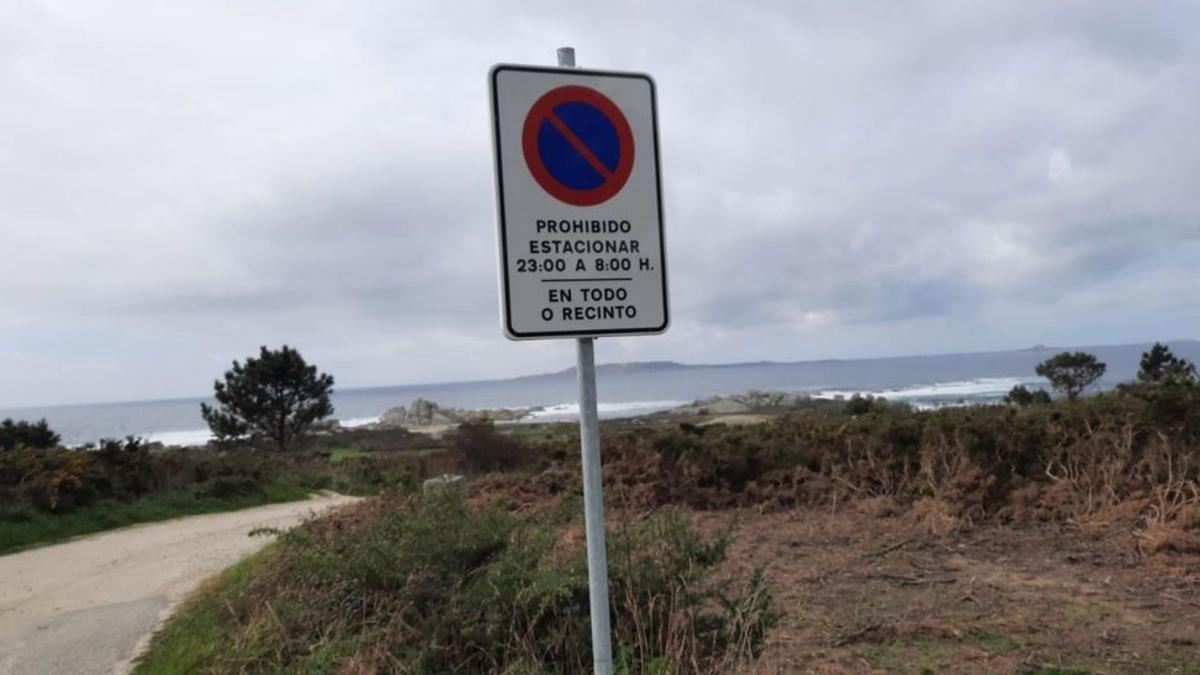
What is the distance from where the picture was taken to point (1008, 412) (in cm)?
1148

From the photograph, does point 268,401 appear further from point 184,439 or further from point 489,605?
point 489,605

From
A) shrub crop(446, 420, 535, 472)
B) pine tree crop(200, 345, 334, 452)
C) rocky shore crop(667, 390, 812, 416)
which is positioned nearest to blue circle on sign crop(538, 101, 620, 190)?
shrub crop(446, 420, 535, 472)

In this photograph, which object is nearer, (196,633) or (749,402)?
(196,633)

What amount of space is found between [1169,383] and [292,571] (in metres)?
9.58

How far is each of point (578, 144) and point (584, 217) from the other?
212 mm

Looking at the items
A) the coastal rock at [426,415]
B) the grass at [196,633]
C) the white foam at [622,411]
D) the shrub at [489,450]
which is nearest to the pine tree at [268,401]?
the shrub at [489,450]

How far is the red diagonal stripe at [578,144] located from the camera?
8.71 feet

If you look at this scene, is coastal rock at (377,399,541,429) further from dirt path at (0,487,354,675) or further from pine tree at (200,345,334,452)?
dirt path at (0,487,354,675)

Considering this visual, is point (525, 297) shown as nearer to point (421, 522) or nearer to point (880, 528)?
point (421, 522)

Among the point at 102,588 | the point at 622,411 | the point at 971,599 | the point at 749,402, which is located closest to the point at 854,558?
the point at 971,599

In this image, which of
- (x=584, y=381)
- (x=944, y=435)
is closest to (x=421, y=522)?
(x=584, y=381)

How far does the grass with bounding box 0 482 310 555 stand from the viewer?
45.8 feet

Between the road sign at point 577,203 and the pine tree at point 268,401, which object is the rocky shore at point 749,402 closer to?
the pine tree at point 268,401

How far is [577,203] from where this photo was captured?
104 inches
